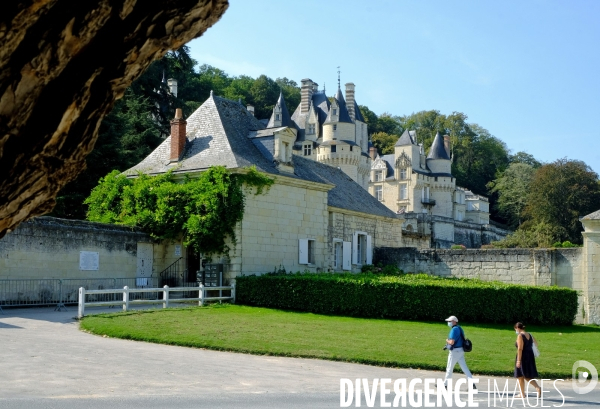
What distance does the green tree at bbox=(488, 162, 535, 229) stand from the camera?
90875mm

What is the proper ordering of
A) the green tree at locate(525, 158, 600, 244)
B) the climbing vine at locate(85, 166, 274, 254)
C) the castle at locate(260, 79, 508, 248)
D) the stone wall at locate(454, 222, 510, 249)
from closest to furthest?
the climbing vine at locate(85, 166, 274, 254), the green tree at locate(525, 158, 600, 244), the castle at locate(260, 79, 508, 248), the stone wall at locate(454, 222, 510, 249)

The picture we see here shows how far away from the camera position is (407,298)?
21844 mm

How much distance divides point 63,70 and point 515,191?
93931 mm

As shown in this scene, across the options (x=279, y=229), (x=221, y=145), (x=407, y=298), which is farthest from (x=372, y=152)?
(x=407, y=298)

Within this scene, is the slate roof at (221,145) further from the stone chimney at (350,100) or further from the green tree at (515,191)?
the green tree at (515,191)

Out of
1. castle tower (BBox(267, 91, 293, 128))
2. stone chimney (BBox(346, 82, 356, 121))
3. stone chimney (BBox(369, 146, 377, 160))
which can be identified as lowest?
castle tower (BBox(267, 91, 293, 128))

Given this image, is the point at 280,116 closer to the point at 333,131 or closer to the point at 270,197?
the point at 333,131

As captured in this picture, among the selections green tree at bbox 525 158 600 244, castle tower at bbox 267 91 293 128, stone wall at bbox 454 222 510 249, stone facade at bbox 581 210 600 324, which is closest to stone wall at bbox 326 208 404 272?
stone facade at bbox 581 210 600 324

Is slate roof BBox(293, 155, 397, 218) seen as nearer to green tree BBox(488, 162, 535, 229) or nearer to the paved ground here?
the paved ground

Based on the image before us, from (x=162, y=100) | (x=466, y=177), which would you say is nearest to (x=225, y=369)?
(x=162, y=100)

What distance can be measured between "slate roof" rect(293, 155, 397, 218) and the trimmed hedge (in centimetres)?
605

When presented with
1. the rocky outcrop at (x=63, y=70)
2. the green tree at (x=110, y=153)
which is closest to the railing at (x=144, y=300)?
the green tree at (x=110, y=153)

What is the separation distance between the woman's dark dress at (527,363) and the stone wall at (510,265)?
15.4 meters

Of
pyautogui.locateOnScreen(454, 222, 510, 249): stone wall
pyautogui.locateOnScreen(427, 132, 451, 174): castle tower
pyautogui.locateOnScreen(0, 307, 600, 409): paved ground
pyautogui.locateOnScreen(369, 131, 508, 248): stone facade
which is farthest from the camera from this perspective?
pyautogui.locateOnScreen(427, 132, 451, 174): castle tower
